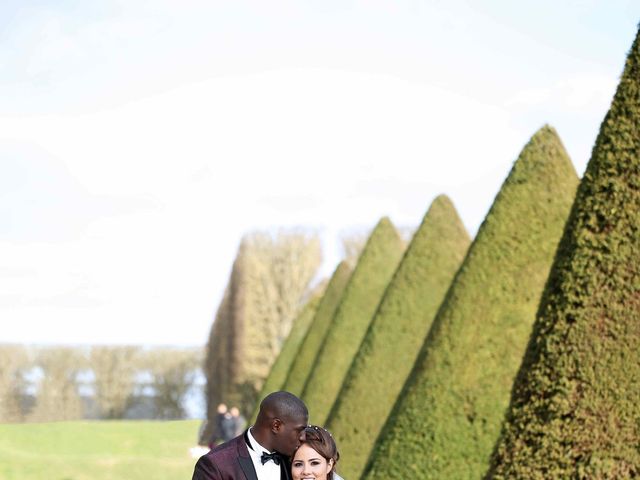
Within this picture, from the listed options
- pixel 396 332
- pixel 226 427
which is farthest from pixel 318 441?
pixel 226 427

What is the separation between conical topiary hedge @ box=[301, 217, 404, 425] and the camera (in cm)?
1769

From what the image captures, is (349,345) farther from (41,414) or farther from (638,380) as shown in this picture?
(41,414)

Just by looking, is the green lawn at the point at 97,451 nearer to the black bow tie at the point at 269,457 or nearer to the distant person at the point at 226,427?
the distant person at the point at 226,427

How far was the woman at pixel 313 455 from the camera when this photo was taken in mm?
4492

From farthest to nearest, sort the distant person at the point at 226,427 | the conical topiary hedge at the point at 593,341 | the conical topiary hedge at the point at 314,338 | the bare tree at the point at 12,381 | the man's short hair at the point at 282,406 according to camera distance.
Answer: the bare tree at the point at 12,381, the distant person at the point at 226,427, the conical topiary hedge at the point at 314,338, the conical topiary hedge at the point at 593,341, the man's short hair at the point at 282,406

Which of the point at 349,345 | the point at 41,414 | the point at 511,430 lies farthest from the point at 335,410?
the point at 41,414

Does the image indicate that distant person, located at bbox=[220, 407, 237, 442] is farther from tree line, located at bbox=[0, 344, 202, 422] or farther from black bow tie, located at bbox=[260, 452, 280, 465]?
tree line, located at bbox=[0, 344, 202, 422]

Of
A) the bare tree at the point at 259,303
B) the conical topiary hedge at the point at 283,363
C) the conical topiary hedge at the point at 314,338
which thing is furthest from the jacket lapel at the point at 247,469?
the bare tree at the point at 259,303

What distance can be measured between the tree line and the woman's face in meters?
42.6

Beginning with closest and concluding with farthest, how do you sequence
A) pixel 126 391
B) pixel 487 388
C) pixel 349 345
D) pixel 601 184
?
pixel 601 184, pixel 487 388, pixel 349 345, pixel 126 391

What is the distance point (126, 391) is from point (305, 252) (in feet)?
33.0

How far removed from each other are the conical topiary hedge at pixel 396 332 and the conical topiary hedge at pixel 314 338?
6.16 meters

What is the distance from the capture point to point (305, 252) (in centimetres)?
4416

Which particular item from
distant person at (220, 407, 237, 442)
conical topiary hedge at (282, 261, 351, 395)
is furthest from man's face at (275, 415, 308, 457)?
distant person at (220, 407, 237, 442)
